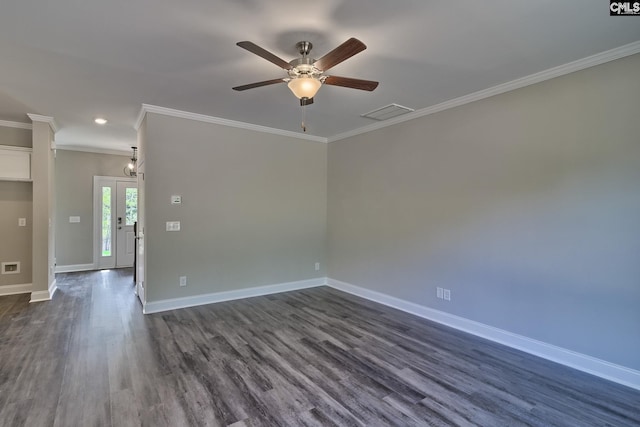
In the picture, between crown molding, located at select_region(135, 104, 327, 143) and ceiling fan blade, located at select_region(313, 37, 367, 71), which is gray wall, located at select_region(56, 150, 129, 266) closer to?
crown molding, located at select_region(135, 104, 327, 143)

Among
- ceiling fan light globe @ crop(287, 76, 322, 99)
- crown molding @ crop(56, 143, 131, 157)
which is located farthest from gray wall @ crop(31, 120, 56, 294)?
ceiling fan light globe @ crop(287, 76, 322, 99)

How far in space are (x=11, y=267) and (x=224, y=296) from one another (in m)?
3.58

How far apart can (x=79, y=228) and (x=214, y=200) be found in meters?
4.38

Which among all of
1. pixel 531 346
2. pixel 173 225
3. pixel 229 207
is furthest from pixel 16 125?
pixel 531 346

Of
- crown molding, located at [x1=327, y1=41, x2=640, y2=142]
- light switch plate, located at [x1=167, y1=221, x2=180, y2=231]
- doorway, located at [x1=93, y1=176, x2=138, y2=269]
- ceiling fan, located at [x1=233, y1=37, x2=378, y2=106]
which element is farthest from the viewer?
doorway, located at [x1=93, y1=176, x2=138, y2=269]

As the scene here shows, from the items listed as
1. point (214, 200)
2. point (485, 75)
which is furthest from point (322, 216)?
point (485, 75)

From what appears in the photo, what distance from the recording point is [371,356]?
2955 mm

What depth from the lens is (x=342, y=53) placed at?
204 cm

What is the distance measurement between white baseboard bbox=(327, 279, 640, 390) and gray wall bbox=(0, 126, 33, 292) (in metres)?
5.81

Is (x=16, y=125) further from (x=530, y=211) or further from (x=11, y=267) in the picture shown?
(x=530, y=211)

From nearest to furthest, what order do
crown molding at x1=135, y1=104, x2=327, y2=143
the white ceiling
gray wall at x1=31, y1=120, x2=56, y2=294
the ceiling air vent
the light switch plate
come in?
1. the white ceiling
2. the ceiling air vent
3. crown molding at x1=135, y1=104, x2=327, y2=143
4. the light switch plate
5. gray wall at x1=31, y1=120, x2=56, y2=294

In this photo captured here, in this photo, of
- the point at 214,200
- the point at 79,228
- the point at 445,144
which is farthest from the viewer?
the point at 79,228

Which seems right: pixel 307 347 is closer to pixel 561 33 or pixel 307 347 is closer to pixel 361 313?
pixel 361 313

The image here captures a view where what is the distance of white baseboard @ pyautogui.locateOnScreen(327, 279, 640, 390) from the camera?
2.54 m
